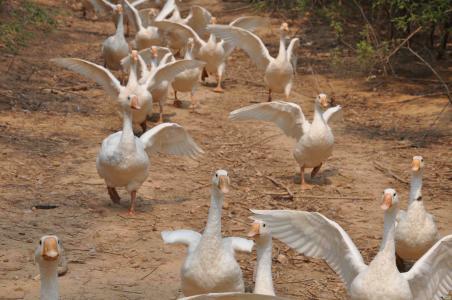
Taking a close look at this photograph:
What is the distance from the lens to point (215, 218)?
5.83 metres

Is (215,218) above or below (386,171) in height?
above

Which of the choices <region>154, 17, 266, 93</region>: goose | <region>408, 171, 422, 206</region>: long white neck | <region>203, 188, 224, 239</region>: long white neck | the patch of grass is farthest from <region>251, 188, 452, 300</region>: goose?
the patch of grass

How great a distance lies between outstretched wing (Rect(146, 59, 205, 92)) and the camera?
10750 millimetres

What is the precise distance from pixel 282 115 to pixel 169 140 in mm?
1436

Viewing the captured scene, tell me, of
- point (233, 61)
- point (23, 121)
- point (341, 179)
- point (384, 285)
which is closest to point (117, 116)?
point (23, 121)

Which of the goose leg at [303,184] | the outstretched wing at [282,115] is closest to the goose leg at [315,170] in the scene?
the goose leg at [303,184]

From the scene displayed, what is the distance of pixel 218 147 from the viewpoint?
10688 millimetres

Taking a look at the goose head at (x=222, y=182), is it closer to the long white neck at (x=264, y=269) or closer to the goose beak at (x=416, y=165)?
the long white neck at (x=264, y=269)

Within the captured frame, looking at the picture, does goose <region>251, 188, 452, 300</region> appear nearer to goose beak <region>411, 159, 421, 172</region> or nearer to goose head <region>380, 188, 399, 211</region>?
goose head <region>380, 188, 399, 211</region>

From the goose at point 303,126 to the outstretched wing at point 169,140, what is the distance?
56cm

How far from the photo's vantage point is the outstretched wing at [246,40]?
12516 millimetres

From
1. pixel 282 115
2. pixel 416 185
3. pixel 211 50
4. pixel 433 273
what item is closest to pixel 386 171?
pixel 282 115

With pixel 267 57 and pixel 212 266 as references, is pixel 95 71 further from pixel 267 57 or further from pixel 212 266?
pixel 212 266

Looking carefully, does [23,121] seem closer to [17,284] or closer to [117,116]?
[117,116]
